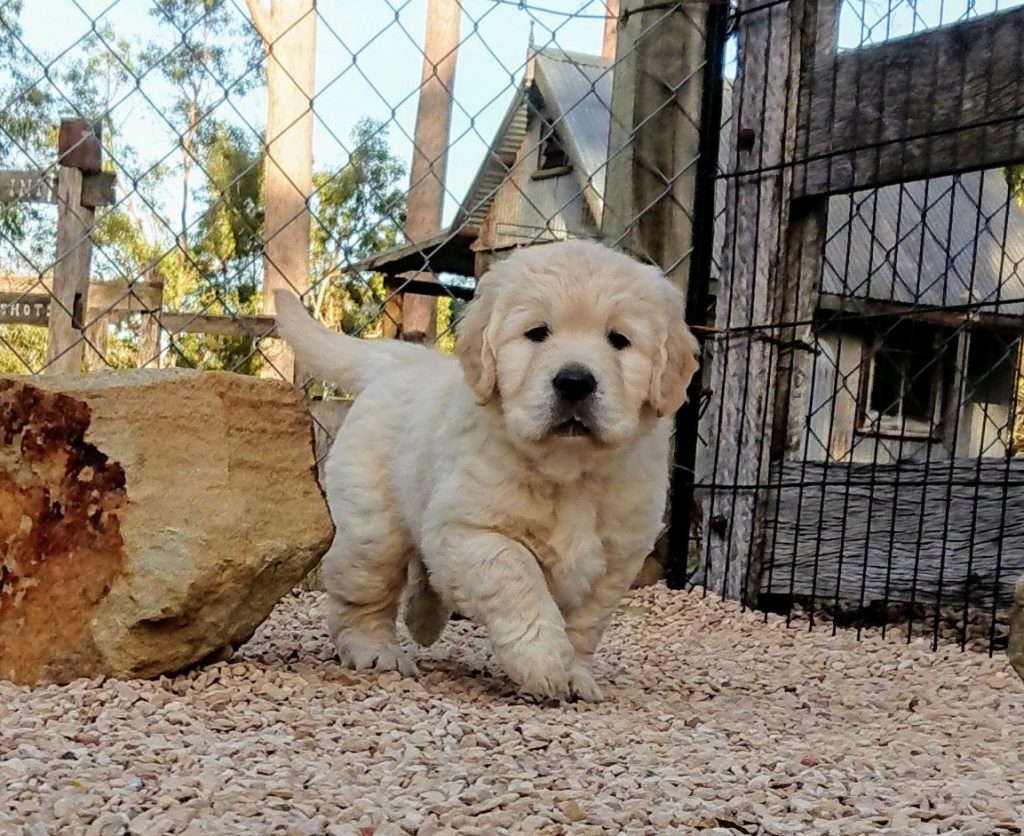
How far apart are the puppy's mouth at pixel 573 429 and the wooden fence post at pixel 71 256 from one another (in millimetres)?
2751

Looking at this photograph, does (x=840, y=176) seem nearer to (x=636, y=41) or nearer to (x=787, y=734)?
(x=636, y=41)

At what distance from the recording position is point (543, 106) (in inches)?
625

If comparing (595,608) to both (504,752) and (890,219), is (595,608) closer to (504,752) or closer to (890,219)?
(504,752)

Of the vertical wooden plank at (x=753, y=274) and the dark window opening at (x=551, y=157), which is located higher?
the dark window opening at (x=551, y=157)

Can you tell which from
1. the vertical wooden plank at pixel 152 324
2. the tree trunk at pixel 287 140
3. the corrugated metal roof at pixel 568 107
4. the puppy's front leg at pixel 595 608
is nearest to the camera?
the puppy's front leg at pixel 595 608

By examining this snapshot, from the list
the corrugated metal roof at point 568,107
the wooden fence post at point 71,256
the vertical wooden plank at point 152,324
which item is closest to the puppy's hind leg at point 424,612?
the wooden fence post at point 71,256

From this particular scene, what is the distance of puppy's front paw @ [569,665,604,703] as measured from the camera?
2.92 metres

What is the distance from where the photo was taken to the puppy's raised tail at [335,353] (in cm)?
359

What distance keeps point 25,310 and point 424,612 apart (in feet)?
10.7

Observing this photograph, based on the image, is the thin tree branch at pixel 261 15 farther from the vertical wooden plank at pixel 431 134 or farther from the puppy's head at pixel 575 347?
the puppy's head at pixel 575 347

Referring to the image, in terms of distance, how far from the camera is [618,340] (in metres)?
3.01

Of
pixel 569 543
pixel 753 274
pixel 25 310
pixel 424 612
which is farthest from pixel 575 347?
pixel 25 310

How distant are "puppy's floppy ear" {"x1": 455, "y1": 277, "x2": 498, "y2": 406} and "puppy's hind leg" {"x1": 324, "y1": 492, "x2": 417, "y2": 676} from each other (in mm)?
538

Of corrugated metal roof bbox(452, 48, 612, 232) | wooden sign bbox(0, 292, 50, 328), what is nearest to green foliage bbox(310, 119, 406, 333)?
corrugated metal roof bbox(452, 48, 612, 232)
